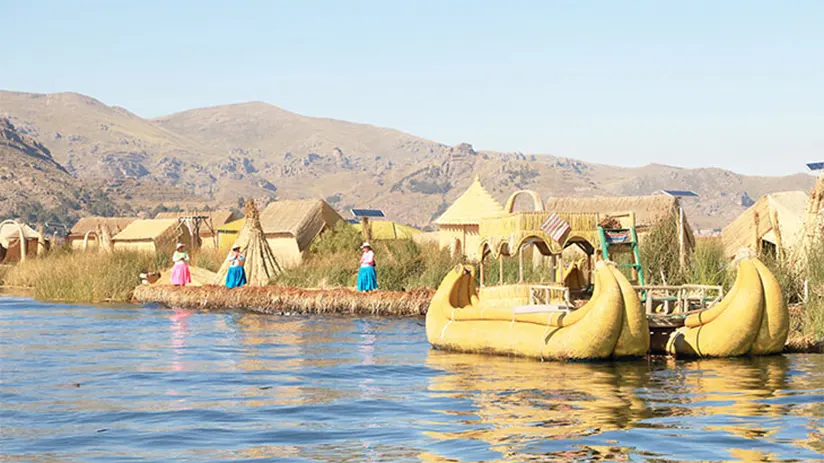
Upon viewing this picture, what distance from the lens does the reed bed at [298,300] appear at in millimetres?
25453

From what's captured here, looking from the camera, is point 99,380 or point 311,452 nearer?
point 311,452

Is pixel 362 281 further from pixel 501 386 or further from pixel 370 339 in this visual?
pixel 501 386

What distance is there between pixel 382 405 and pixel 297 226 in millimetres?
26098

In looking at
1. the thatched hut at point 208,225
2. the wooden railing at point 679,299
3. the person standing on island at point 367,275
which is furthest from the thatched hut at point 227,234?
the wooden railing at point 679,299

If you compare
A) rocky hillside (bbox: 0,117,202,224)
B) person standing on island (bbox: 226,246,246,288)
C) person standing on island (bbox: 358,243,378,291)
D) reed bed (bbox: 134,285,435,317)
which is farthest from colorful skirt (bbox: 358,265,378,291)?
rocky hillside (bbox: 0,117,202,224)

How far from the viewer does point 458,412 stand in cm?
1233

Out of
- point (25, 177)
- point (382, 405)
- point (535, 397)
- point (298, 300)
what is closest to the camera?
point (382, 405)

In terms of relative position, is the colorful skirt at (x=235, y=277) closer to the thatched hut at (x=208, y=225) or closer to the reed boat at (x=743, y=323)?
the reed boat at (x=743, y=323)

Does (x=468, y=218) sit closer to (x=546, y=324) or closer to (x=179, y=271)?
(x=179, y=271)

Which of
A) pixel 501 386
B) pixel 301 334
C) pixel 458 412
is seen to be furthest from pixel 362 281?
pixel 458 412

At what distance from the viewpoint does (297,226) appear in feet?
127

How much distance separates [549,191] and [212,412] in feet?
541

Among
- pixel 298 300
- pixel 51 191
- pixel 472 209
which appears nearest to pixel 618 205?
pixel 472 209

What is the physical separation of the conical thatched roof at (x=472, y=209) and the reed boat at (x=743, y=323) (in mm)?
23192
